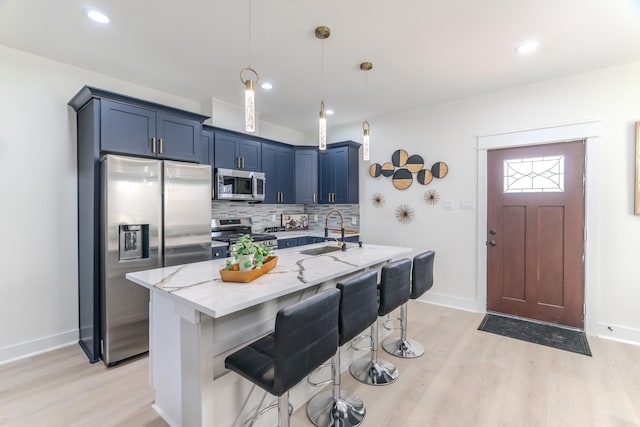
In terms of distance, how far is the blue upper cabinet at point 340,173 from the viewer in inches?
183

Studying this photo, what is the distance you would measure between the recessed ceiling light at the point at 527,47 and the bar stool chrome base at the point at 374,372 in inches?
115

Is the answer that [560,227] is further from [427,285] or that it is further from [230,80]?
[230,80]

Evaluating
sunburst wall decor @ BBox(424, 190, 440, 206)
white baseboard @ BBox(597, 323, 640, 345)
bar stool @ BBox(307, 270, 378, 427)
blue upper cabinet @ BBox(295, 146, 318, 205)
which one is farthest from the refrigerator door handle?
white baseboard @ BBox(597, 323, 640, 345)

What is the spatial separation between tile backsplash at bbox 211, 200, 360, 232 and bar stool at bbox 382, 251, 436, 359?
2.18 m

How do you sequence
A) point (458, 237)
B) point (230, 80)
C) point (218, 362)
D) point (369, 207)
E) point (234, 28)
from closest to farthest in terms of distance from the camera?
point (218, 362) → point (234, 28) → point (230, 80) → point (458, 237) → point (369, 207)

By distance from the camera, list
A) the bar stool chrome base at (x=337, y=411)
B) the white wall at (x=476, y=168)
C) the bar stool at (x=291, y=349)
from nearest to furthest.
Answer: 1. the bar stool at (x=291, y=349)
2. the bar stool chrome base at (x=337, y=411)
3. the white wall at (x=476, y=168)

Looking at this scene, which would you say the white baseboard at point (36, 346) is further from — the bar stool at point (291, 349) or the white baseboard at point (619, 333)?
the white baseboard at point (619, 333)

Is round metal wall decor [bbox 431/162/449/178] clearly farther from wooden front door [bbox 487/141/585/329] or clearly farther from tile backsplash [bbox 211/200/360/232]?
tile backsplash [bbox 211/200/360/232]

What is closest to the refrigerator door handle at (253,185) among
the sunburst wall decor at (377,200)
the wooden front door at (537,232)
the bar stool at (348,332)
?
the sunburst wall decor at (377,200)

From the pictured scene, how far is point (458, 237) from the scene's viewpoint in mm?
3859

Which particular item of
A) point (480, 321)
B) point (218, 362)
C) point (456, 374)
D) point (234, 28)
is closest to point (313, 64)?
point (234, 28)

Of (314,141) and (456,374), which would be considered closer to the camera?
(456,374)

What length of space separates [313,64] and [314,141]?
8.65 ft

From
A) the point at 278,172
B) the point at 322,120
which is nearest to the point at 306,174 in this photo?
the point at 278,172
